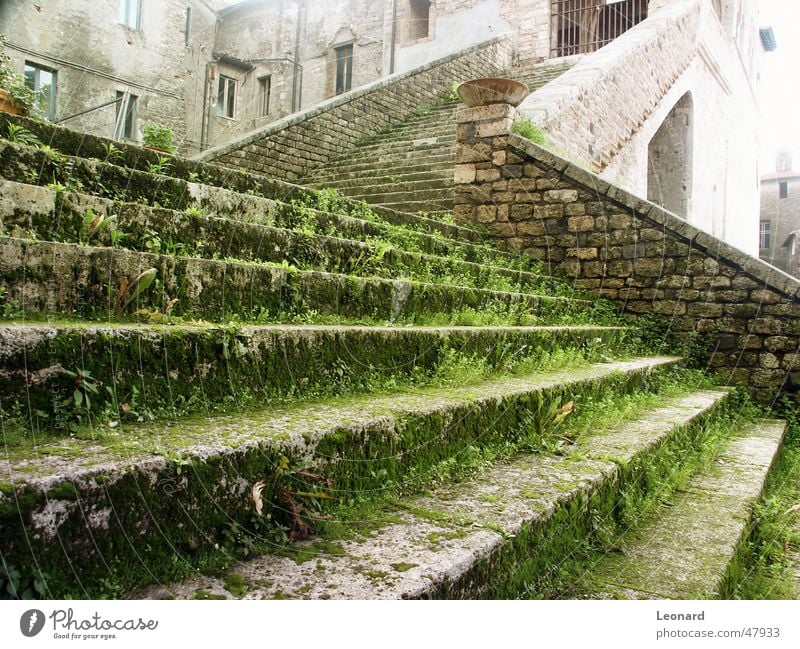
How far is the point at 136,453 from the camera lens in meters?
1.41

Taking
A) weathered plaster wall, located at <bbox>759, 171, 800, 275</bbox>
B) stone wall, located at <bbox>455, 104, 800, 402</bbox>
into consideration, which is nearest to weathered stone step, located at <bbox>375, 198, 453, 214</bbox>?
stone wall, located at <bbox>455, 104, 800, 402</bbox>

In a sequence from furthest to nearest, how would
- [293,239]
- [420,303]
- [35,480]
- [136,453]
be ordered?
1. [420,303]
2. [293,239]
3. [136,453]
4. [35,480]

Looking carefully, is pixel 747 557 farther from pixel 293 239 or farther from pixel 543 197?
pixel 543 197

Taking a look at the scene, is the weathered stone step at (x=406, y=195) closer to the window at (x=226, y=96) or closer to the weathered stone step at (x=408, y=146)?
the weathered stone step at (x=408, y=146)

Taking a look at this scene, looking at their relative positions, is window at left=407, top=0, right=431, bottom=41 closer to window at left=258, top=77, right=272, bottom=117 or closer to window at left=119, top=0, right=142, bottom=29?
window at left=258, top=77, right=272, bottom=117

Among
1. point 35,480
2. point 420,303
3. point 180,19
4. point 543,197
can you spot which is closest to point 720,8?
point 543,197

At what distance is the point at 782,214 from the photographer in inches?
878

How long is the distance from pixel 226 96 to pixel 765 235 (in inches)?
820

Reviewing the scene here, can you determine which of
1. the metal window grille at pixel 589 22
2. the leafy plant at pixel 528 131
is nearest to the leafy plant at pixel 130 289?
the leafy plant at pixel 528 131

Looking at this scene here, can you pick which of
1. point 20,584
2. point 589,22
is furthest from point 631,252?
point 589,22

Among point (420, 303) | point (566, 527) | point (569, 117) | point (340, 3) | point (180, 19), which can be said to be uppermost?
point (340, 3)

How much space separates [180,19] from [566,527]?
57.3 feet

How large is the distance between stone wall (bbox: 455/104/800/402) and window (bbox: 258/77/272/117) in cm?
1361

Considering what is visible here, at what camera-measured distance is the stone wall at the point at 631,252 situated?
5.69 metres
